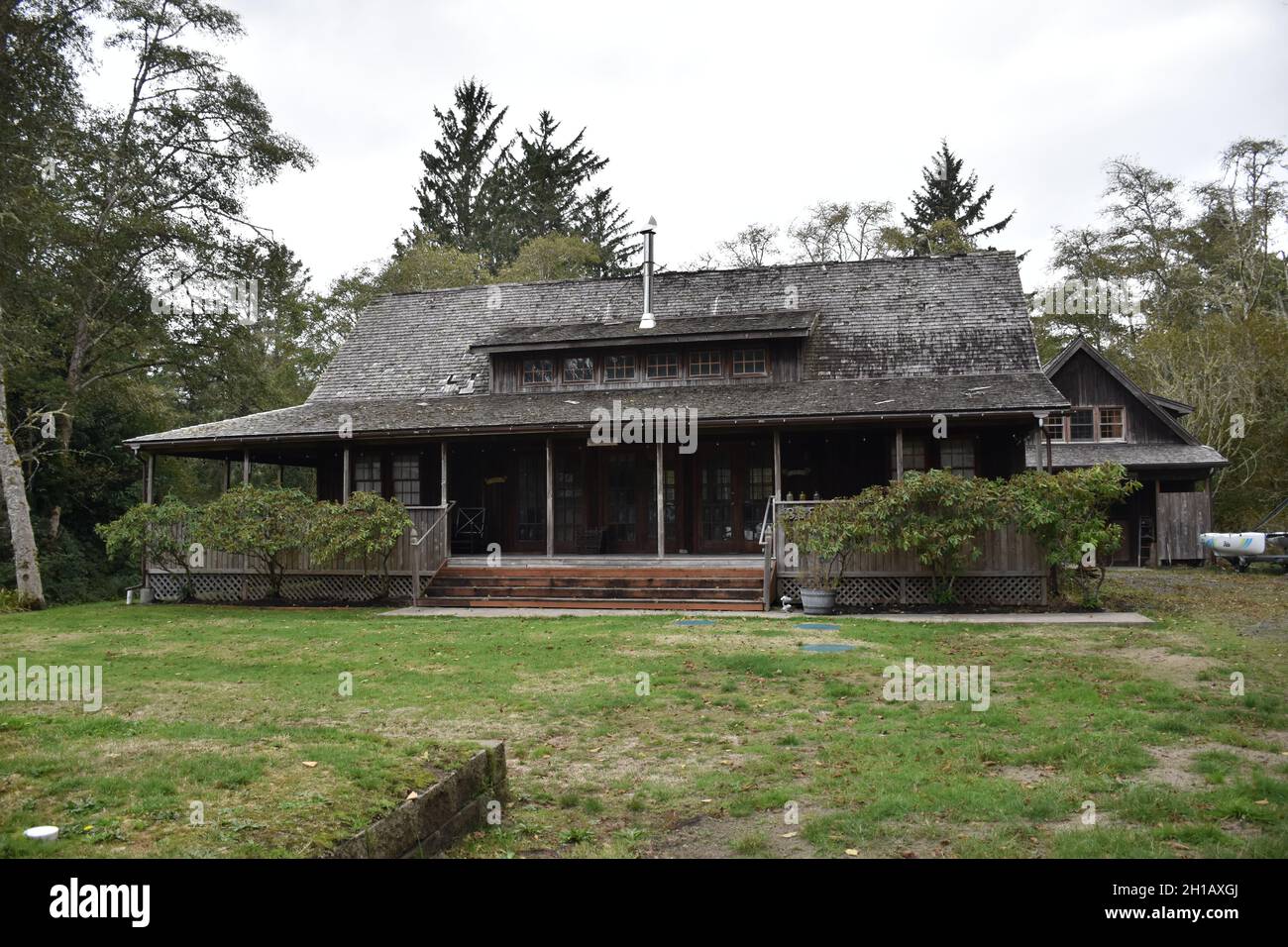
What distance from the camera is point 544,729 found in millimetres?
7785

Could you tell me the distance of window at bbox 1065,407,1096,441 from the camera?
1138 inches

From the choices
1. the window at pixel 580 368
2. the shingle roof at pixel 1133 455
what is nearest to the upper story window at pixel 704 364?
the window at pixel 580 368

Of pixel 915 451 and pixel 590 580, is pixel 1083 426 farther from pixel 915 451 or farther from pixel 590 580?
pixel 590 580

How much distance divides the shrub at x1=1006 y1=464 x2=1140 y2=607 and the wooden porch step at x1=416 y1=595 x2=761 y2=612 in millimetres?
4756

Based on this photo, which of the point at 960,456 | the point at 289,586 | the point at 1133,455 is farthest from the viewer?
the point at 1133,455

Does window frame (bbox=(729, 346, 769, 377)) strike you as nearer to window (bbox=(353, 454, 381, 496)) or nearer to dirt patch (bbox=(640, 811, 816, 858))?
window (bbox=(353, 454, 381, 496))

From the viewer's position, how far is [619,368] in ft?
72.8

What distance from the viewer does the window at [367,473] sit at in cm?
2253

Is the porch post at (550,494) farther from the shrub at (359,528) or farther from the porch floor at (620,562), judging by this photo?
the shrub at (359,528)

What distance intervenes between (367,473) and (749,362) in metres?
9.46

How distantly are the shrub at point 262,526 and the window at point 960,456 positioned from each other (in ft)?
41.7

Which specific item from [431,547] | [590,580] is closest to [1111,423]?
[590,580]

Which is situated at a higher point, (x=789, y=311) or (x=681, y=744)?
(x=789, y=311)

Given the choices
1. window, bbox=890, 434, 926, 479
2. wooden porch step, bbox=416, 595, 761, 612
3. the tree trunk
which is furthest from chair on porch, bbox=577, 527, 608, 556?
the tree trunk
